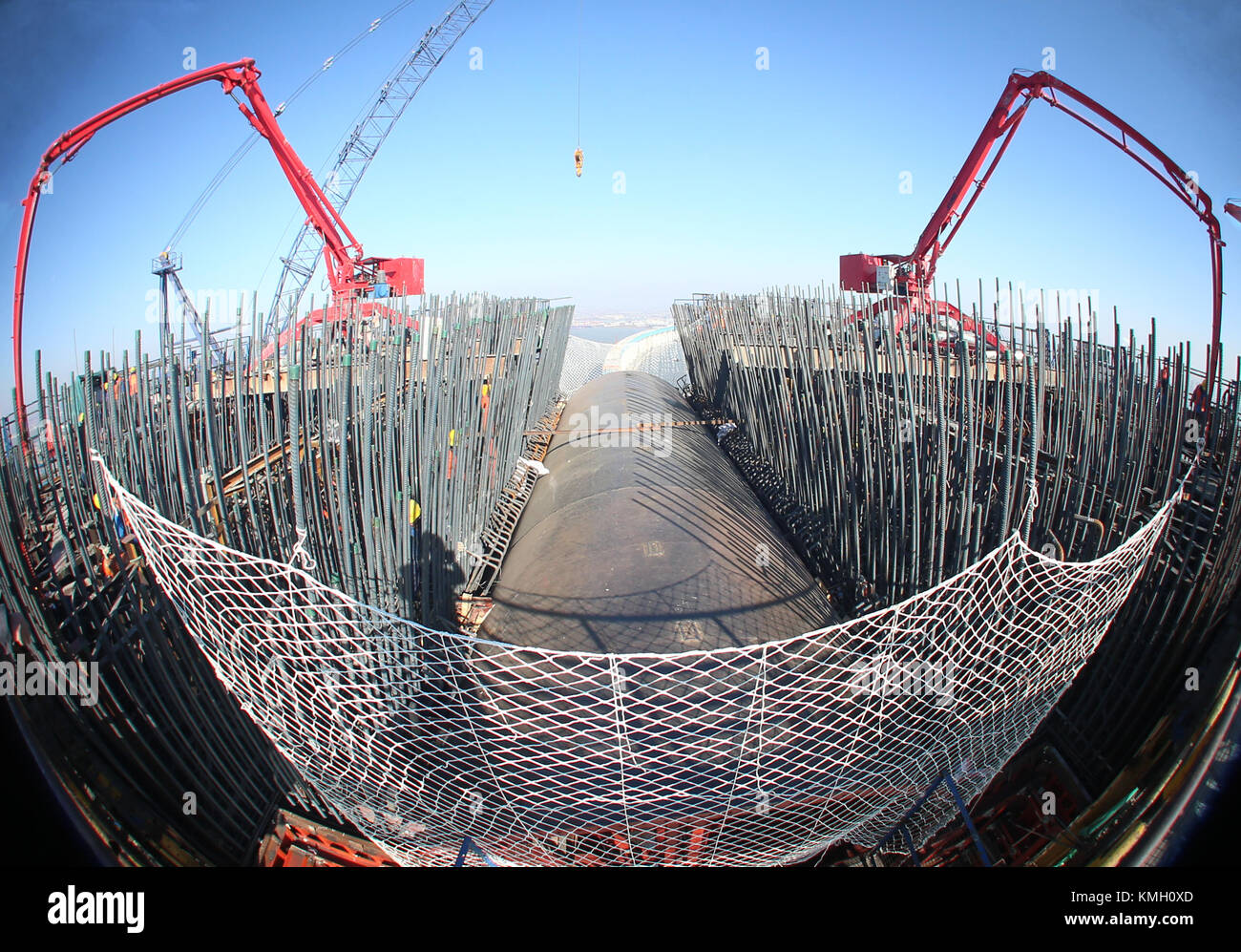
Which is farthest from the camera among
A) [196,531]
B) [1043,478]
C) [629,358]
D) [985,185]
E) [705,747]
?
[629,358]

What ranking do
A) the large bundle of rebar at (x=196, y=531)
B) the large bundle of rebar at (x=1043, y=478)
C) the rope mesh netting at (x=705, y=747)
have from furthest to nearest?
the large bundle of rebar at (x=1043, y=478), the large bundle of rebar at (x=196, y=531), the rope mesh netting at (x=705, y=747)

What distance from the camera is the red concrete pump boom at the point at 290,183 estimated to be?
8.20m

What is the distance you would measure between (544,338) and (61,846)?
11.6m

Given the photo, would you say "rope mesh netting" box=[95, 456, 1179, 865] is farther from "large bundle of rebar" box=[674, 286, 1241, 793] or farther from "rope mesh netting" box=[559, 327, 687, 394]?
"rope mesh netting" box=[559, 327, 687, 394]

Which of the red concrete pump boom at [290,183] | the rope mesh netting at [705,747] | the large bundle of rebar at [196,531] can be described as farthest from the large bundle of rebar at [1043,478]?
the red concrete pump boom at [290,183]

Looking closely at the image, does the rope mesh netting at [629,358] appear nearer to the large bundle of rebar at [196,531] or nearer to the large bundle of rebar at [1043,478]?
the large bundle of rebar at [1043,478]

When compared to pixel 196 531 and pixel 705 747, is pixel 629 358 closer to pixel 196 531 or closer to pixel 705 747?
pixel 196 531

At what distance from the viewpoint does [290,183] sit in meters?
17.0

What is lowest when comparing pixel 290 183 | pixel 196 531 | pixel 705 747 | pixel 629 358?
pixel 705 747

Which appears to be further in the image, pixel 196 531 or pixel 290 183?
pixel 290 183

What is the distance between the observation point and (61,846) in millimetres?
2012

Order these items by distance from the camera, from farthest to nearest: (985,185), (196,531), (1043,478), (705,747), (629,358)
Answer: (629,358) < (985,185) < (1043,478) < (196,531) < (705,747)

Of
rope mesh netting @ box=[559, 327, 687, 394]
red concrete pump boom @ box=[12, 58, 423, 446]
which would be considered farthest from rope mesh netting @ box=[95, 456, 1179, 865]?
rope mesh netting @ box=[559, 327, 687, 394]

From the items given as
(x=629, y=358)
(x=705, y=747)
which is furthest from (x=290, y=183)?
(x=705, y=747)
